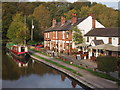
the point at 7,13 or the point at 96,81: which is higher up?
the point at 7,13

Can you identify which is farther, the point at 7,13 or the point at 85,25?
the point at 7,13

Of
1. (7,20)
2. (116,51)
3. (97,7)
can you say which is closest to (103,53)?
(116,51)

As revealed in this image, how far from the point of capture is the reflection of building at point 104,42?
987 inches

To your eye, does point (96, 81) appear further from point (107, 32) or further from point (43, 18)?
point (43, 18)

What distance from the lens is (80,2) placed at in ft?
317

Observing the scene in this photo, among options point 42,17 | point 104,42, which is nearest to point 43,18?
point 42,17

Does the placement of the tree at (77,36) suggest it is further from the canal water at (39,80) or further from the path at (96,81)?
the path at (96,81)

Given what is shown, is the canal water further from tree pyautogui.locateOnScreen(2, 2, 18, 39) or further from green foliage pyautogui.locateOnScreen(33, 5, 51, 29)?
tree pyautogui.locateOnScreen(2, 2, 18, 39)

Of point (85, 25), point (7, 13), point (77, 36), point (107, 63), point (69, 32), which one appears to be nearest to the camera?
point (107, 63)

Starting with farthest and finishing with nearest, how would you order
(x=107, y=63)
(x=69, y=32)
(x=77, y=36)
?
(x=69, y=32) → (x=77, y=36) → (x=107, y=63)

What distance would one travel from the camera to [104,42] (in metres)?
28.8

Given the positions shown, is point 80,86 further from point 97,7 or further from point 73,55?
point 97,7

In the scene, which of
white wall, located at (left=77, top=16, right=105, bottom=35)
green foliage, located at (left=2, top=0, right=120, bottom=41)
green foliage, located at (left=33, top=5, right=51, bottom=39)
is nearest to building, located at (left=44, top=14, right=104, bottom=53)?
white wall, located at (left=77, top=16, right=105, bottom=35)

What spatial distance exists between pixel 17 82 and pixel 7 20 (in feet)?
199
